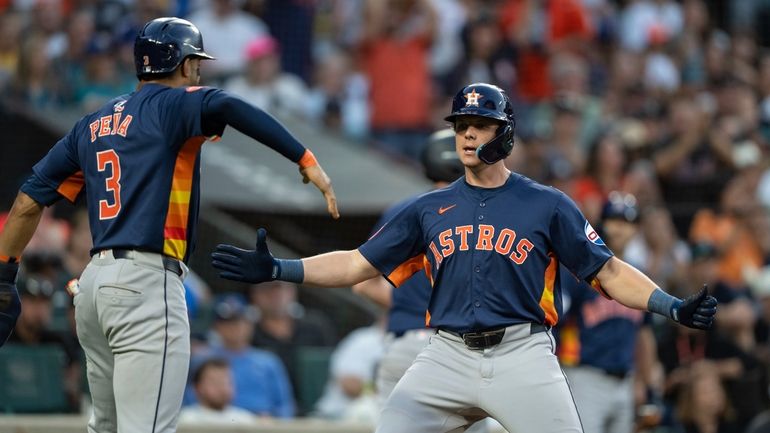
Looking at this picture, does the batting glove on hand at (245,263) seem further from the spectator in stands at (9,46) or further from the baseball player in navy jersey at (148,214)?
the spectator in stands at (9,46)

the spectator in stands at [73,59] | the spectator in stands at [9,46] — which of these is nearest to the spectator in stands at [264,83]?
the spectator in stands at [73,59]

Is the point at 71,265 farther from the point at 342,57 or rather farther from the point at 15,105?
the point at 342,57

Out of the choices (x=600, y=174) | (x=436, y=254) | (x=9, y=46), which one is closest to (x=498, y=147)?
(x=436, y=254)

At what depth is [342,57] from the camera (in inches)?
570

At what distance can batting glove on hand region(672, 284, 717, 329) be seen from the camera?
18.2 feet

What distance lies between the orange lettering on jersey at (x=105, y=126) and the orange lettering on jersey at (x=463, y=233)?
1.50 meters

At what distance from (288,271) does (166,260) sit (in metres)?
0.50

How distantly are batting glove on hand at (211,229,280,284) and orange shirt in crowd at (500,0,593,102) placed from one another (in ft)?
30.7

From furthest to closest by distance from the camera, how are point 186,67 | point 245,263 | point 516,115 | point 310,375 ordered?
point 516,115
point 310,375
point 186,67
point 245,263

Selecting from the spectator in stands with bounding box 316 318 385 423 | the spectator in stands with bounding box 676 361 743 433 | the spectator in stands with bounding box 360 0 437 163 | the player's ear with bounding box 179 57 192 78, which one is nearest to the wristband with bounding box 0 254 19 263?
the player's ear with bounding box 179 57 192 78

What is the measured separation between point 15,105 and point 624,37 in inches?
292

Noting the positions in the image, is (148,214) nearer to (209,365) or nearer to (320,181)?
(320,181)

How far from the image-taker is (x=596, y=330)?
28.4 ft

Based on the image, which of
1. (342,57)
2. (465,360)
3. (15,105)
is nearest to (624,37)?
(342,57)
